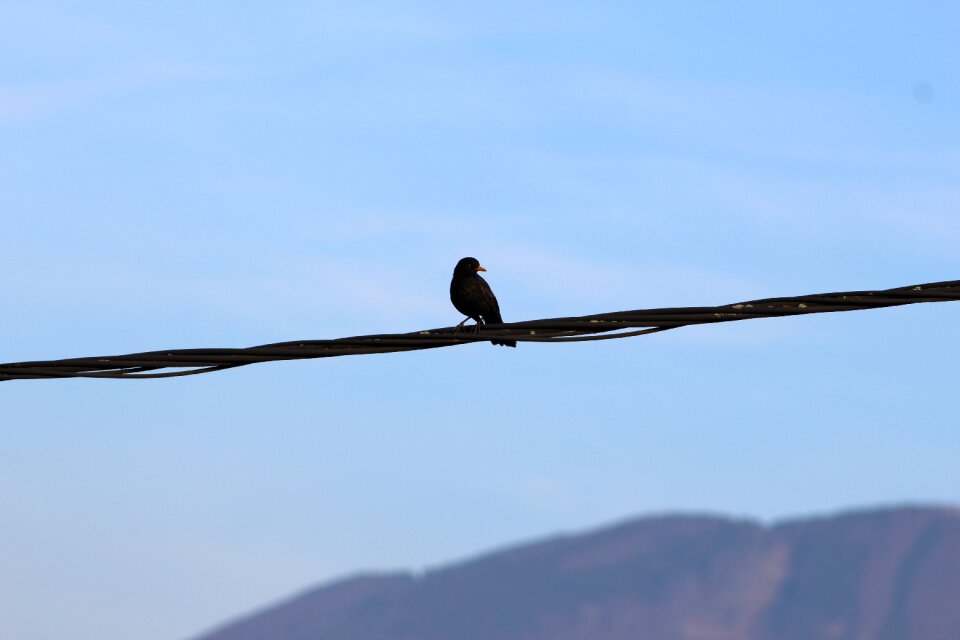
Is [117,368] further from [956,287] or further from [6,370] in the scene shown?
[956,287]

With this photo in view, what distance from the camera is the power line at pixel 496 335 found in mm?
8734

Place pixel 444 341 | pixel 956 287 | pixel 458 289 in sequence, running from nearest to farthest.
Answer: pixel 956 287 → pixel 444 341 → pixel 458 289

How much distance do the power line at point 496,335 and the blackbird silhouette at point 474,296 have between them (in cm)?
669

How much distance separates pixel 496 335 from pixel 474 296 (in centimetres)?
695

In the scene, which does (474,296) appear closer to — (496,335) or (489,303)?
(489,303)

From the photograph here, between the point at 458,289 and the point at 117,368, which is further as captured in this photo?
the point at 458,289

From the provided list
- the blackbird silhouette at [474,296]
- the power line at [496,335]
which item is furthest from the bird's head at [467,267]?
the power line at [496,335]

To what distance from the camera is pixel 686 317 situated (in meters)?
8.77

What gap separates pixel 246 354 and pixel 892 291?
3.61 m

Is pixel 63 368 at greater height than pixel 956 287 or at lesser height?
greater

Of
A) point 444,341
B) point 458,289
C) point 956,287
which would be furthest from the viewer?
point 458,289

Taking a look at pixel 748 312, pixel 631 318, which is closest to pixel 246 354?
pixel 631 318

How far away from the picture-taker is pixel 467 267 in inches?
639

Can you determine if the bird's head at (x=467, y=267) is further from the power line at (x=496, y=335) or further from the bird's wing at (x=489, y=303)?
the power line at (x=496, y=335)
